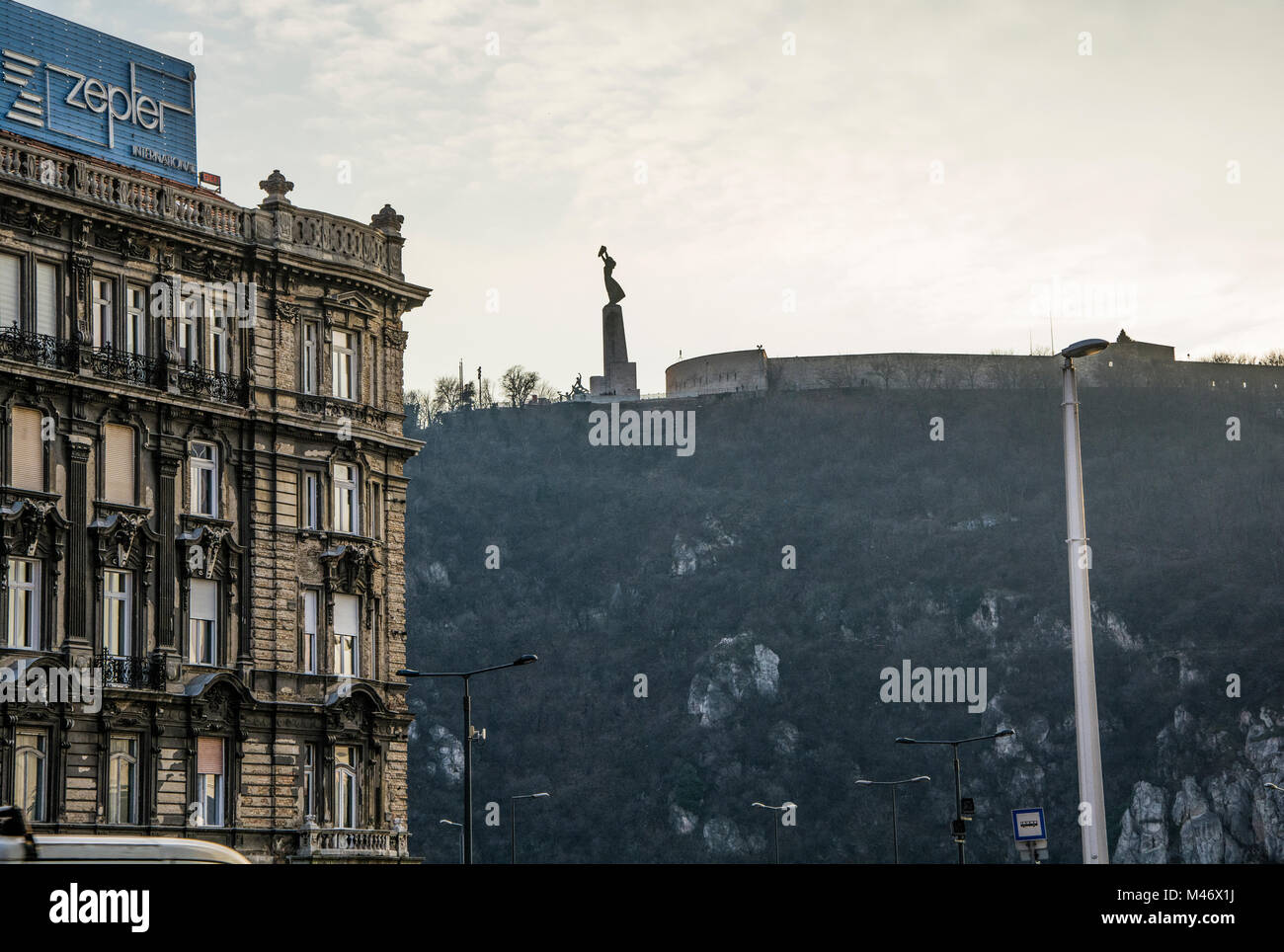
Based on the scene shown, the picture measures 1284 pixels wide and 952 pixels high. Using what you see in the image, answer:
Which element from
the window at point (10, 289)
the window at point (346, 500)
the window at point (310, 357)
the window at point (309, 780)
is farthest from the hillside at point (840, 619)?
the window at point (10, 289)

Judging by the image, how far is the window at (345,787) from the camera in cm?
5312

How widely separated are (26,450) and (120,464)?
9.45ft

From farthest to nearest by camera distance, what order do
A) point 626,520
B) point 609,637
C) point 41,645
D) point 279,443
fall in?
point 626,520, point 609,637, point 279,443, point 41,645

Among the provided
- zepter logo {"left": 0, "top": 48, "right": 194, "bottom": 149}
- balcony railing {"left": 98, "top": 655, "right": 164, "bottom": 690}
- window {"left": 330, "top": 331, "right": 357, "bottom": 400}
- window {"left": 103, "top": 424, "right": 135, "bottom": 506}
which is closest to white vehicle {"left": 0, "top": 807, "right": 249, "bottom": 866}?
balcony railing {"left": 98, "top": 655, "right": 164, "bottom": 690}

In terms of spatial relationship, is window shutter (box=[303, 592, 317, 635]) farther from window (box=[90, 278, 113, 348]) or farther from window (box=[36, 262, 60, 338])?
window (box=[36, 262, 60, 338])

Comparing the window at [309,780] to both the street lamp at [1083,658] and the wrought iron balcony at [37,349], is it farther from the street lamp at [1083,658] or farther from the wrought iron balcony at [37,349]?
the street lamp at [1083,658]

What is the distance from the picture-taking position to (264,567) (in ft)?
173

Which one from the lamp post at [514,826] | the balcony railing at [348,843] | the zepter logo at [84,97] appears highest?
the zepter logo at [84,97]

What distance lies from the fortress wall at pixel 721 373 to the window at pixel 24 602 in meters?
146

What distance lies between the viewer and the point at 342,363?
56438mm

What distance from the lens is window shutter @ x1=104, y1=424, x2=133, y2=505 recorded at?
49438mm
